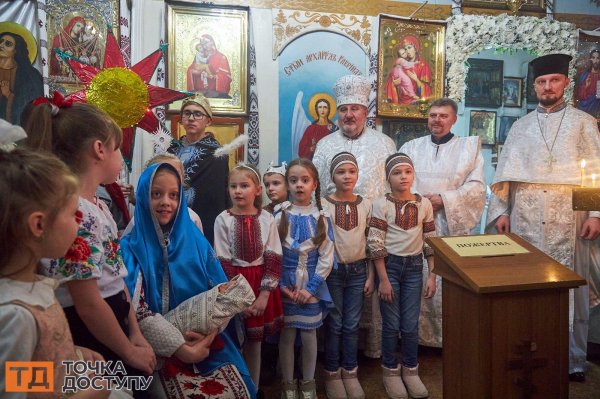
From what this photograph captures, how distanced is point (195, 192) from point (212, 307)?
161 centimetres

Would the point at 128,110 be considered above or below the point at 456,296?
above

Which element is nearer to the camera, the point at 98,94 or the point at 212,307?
the point at 212,307

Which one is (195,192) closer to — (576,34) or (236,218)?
(236,218)

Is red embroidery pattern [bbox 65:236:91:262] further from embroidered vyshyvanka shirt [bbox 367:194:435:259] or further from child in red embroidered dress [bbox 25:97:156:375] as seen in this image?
embroidered vyshyvanka shirt [bbox 367:194:435:259]

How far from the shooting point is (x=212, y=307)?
6.38 ft

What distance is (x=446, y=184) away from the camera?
378cm

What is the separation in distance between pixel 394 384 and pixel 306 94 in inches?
111

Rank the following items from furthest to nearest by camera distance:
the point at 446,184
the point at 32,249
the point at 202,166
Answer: the point at 446,184 < the point at 202,166 < the point at 32,249

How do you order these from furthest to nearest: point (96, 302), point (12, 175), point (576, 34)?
point (576, 34) → point (96, 302) → point (12, 175)

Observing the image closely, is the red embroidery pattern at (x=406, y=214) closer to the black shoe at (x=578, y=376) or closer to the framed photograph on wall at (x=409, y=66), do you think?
the black shoe at (x=578, y=376)

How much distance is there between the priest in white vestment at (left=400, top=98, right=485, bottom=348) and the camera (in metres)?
3.65

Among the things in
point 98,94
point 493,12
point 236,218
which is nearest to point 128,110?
point 98,94

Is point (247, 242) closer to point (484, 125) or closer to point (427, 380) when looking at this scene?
point (427, 380)

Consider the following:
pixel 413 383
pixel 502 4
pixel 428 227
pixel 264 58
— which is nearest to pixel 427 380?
pixel 413 383
